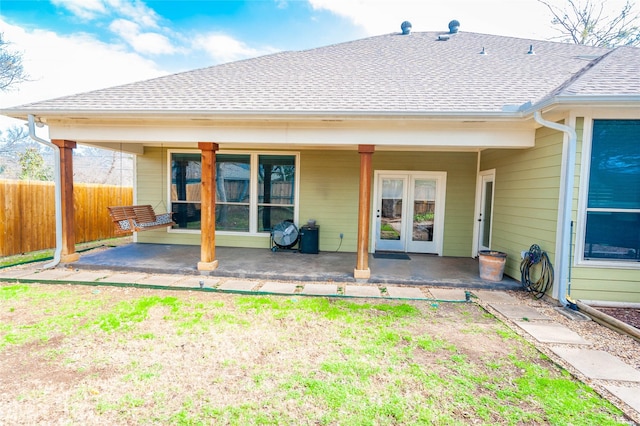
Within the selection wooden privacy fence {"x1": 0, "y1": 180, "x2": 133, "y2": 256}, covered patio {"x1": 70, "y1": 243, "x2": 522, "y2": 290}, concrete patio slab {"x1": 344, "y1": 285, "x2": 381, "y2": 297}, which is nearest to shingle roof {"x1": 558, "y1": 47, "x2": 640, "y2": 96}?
covered patio {"x1": 70, "y1": 243, "x2": 522, "y2": 290}

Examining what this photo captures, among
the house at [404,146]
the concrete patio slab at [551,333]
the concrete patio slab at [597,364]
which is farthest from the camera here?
the house at [404,146]

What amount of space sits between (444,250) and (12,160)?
2039 centimetres

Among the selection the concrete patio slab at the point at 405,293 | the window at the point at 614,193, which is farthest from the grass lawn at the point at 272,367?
the window at the point at 614,193

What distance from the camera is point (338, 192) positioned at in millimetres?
7125

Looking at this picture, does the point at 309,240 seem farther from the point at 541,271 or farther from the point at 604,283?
the point at 604,283

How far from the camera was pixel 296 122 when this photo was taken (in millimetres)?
4816

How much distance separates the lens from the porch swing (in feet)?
18.8

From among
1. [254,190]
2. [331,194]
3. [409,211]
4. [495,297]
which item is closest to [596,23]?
[409,211]

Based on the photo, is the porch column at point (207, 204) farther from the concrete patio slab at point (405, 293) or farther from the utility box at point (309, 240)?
the concrete patio slab at point (405, 293)

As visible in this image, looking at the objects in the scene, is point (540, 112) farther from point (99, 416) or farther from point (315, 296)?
point (99, 416)

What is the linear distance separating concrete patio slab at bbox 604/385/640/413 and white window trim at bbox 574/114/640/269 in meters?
2.07

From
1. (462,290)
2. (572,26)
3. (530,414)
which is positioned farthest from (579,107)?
(572,26)

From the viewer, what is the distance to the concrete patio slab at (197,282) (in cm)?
460

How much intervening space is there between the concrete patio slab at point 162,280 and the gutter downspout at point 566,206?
5.21m
